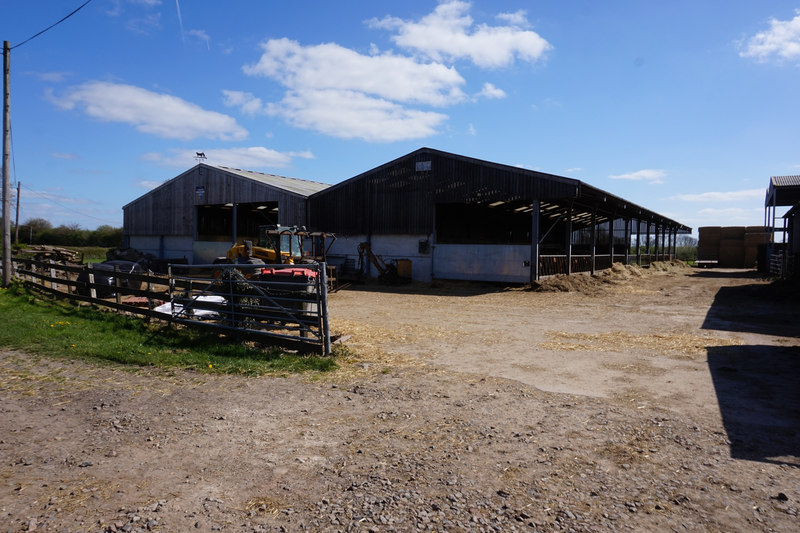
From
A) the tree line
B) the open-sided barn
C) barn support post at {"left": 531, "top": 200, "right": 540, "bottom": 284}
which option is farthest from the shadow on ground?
the tree line

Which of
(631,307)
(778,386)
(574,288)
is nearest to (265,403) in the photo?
(778,386)

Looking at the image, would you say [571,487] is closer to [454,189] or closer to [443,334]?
[443,334]

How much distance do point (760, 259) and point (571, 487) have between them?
133 feet

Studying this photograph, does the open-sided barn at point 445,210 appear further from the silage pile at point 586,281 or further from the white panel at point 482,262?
the silage pile at point 586,281

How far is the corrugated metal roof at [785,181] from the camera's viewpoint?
24.1 metres

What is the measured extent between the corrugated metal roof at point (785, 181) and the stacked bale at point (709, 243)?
2368 centimetres

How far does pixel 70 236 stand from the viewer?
54.6 m

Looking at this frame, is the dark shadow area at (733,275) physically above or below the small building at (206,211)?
below

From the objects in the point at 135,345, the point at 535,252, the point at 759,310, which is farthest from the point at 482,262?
the point at 135,345

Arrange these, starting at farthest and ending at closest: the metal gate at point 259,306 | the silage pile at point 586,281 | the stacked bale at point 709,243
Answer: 1. the stacked bale at point 709,243
2. the silage pile at point 586,281
3. the metal gate at point 259,306

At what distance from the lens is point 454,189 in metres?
23.0

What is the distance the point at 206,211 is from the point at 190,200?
1.44m

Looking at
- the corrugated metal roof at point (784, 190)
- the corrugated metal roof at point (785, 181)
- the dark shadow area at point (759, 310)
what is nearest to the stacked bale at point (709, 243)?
the corrugated metal roof at point (784, 190)

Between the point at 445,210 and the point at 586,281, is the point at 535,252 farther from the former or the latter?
the point at 445,210
